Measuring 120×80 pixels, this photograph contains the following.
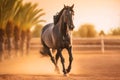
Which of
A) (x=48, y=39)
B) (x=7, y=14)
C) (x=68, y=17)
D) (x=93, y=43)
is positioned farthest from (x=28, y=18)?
(x=68, y=17)

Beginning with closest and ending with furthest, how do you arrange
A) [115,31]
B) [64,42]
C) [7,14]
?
[64,42] → [7,14] → [115,31]

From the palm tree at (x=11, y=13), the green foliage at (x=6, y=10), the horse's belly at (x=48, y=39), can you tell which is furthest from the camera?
the palm tree at (x=11, y=13)

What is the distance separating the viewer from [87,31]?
69.2 ft

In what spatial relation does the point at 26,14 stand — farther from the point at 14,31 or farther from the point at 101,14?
the point at 101,14

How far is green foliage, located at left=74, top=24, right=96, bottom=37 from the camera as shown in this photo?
20.4 m

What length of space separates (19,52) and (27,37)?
84cm

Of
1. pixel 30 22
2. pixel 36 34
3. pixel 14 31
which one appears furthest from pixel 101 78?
pixel 36 34

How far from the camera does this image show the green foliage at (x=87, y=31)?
2039 cm

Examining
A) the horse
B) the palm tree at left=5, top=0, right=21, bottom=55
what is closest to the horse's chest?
the horse

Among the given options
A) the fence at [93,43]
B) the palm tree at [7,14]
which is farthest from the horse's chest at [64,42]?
the fence at [93,43]

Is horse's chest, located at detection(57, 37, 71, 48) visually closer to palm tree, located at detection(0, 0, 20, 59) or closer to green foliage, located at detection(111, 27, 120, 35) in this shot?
palm tree, located at detection(0, 0, 20, 59)

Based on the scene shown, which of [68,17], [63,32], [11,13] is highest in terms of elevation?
[11,13]

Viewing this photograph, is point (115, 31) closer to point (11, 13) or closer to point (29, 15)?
point (29, 15)

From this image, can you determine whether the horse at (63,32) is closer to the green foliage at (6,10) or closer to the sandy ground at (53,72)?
the sandy ground at (53,72)
